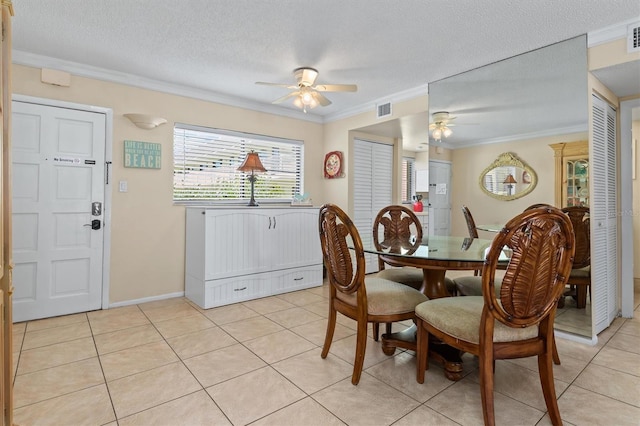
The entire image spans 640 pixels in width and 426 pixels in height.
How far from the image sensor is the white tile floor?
5.52ft

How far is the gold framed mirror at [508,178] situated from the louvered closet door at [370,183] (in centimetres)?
183

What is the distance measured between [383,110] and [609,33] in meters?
2.19

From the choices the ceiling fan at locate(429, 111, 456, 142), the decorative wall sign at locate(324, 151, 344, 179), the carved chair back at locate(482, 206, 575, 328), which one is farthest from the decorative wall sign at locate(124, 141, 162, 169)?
the carved chair back at locate(482, 206, 575, 328)

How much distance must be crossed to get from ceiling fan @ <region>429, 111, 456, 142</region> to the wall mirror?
0.03m

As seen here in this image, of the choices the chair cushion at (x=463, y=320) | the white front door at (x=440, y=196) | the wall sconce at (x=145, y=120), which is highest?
the wall sconce at (x=145, y=120)

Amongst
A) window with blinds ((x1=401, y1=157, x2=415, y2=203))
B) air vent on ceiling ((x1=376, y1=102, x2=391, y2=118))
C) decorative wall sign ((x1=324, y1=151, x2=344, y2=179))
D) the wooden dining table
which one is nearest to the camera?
the wooden dining table

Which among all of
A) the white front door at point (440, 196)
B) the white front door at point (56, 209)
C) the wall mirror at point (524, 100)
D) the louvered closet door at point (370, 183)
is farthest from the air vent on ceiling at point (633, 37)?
the white front door at point (56, 209)

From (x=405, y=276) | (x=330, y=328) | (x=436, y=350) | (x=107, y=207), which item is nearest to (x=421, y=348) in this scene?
(x=436, y=350)

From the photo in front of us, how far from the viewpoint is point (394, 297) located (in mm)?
2033

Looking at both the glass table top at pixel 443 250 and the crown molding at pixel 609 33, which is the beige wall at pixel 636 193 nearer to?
the crown molding at pixel 609 33

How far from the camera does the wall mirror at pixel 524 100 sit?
2643mm

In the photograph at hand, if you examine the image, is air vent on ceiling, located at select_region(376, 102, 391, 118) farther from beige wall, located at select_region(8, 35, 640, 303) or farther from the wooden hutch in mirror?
the wooden hutch in mirror

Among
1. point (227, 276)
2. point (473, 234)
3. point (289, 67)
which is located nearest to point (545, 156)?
point (473, 234)

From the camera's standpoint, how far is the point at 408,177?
6.88 metres
